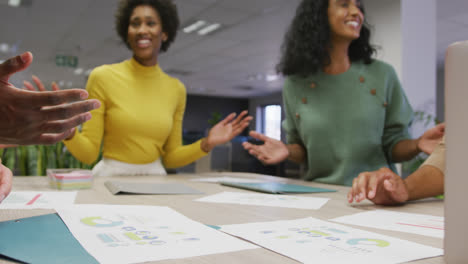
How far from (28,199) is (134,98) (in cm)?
90

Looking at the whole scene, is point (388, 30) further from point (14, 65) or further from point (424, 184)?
point (14, 65)

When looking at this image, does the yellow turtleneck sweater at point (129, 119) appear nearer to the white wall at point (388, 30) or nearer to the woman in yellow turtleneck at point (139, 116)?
the woman in yellow turtleneck at point (139, 116)

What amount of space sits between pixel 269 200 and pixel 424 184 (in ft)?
1.26

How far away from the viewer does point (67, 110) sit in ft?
1.92

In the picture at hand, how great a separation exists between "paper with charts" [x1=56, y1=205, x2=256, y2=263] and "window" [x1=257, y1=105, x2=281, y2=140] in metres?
11.5

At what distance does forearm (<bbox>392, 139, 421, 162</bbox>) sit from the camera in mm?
1361

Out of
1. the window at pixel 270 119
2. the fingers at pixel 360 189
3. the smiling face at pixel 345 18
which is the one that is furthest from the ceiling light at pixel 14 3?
the window at pixel 270 119

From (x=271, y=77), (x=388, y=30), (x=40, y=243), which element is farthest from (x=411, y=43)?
(x=271, y=77)

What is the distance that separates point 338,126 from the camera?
156 cm

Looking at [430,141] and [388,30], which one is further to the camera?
[388,30]

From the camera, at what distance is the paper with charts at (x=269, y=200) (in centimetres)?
84

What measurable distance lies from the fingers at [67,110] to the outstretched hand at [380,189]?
22.4 inches

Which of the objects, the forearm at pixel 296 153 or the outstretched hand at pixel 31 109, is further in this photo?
the forearm at pixel 296 153

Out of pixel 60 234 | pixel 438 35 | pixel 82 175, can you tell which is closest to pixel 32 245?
pixel 60 234
